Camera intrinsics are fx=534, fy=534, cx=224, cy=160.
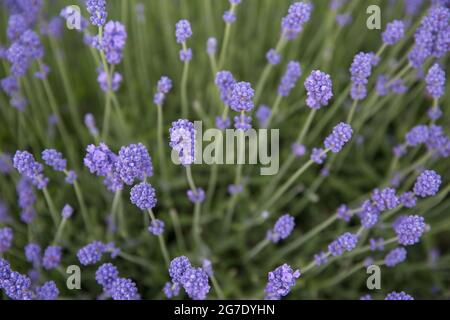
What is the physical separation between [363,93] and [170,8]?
4.50 ft

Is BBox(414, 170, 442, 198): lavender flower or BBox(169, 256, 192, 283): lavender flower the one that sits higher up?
BBox(414, 170, 442, 198): lavender flower

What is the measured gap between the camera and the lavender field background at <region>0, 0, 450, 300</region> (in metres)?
2.04

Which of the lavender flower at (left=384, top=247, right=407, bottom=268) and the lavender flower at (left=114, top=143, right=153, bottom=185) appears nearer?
the lavender flower at (left=114, top=143, right=153, bottom=185)

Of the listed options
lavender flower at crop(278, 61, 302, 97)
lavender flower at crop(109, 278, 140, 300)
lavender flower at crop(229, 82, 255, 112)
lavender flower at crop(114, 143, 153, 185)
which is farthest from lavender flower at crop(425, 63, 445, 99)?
lavender flower at crop(109, 278, 140, 300)

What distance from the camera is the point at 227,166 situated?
270 centimetres

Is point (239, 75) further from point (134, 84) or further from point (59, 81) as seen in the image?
point (59, 81)

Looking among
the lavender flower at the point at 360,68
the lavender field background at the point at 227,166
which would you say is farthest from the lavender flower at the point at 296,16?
the lavender flower at the point at 360,68

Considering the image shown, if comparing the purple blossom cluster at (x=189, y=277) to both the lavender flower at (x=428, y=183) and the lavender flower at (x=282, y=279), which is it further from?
the lavender flower at (x=428, y=183)

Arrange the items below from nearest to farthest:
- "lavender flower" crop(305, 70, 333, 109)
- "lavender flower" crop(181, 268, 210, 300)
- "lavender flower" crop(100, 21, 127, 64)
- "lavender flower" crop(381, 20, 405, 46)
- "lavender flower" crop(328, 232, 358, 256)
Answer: "lavender flower" crop(181, 268, 210, 300) → "lavender flower" crop(305, 70, 333, 109) → "lavender flower" crop(328, 232, 358, 256) → "lavender flower" crop(100, 21, 127, 64) → "lavender flower" crop(381, 20, 405, 46)

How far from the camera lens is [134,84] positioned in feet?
9.34

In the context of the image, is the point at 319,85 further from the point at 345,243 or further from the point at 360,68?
the point at 345,243

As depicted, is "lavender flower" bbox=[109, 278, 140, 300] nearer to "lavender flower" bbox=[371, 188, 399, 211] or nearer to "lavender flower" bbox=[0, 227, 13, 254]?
"lavender flower" bbox=[0, 227, 13, 254]

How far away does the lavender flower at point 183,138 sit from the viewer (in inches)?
66.3

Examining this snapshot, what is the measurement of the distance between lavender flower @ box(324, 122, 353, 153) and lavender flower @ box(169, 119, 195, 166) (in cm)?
49
